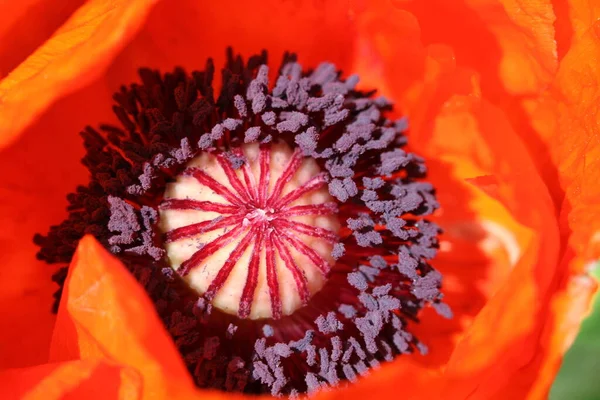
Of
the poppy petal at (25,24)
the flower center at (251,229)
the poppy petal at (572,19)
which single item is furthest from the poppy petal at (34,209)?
the poppy petal at (572,19)

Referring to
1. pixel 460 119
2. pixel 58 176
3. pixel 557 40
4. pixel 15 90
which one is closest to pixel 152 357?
pixel 15 90

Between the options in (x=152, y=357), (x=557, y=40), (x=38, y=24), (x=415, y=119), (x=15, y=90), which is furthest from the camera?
(x=415, y=119)

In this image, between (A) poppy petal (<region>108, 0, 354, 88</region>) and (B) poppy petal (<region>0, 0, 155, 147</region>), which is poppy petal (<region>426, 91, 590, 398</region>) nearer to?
(A) poppy petal (<region>108, 0, 354, 88</region>)

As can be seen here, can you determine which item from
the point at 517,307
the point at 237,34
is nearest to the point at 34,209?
the point at 237,34

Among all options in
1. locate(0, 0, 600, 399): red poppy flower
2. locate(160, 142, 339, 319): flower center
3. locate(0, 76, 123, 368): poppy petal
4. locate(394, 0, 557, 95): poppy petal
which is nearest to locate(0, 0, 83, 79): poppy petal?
locate(0, 0, 600, 399): red poppy flower

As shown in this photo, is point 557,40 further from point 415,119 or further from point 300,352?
point 300,352
